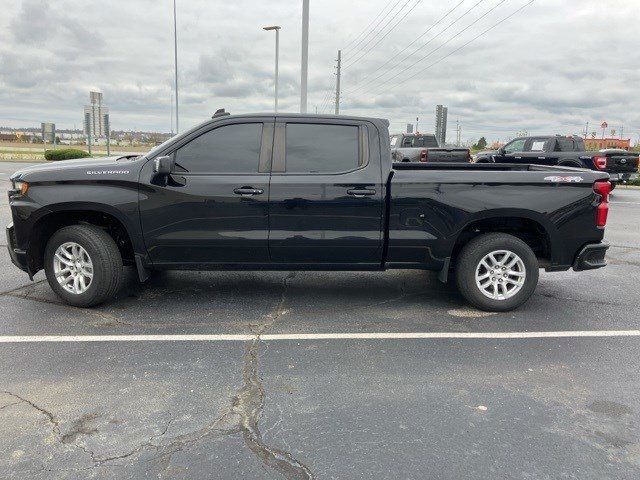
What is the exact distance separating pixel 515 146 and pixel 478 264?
15.0 metres

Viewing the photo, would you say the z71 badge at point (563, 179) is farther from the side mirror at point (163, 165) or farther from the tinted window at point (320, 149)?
the side mirror at point (163, 165)

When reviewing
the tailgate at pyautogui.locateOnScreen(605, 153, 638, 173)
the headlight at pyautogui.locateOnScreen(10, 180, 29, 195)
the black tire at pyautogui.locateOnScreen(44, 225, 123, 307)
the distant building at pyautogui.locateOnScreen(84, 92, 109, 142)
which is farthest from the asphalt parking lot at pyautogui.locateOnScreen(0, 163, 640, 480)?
the distant building at pyautogui.locateOnScreen(84, 92, 109, 142)

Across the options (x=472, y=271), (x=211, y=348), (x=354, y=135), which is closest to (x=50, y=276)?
(x=211, y=348)

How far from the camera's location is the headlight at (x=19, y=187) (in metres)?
4.95

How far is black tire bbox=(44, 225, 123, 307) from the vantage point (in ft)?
16.3

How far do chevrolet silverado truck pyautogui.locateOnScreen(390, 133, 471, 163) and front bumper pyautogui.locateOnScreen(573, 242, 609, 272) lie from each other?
37.0ft

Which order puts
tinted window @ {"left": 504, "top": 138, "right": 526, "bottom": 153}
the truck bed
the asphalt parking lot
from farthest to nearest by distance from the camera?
tinted window @ {"left": 504, "top": 138, "right": 526, "bottom": 153}
the truck bed
the asphalt parking lot

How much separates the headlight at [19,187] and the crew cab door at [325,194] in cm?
229

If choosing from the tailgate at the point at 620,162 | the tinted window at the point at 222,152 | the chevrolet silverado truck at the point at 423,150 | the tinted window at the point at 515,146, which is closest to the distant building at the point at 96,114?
the chevrolet silverado truck at the point at 423,150

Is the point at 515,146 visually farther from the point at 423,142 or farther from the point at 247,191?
the point at 247,191

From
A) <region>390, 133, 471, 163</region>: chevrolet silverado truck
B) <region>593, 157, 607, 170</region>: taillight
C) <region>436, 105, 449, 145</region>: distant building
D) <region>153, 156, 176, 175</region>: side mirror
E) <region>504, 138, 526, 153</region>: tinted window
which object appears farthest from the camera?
<region>436, 105, 449, 145</region>: distant building

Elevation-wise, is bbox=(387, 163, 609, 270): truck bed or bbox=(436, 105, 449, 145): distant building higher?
bbox=(436, 105, 449, 145): distant building

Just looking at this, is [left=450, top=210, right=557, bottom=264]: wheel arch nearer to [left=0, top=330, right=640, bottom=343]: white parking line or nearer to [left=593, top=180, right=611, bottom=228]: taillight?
[left=593, top=180, right=611, bottom=228]: taillight

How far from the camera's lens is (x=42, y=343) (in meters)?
4.27
